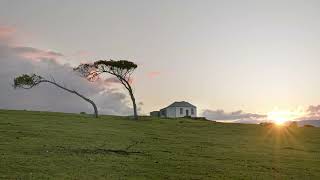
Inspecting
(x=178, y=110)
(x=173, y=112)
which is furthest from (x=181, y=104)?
(x=173, y=112)

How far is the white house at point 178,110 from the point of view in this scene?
13812cm

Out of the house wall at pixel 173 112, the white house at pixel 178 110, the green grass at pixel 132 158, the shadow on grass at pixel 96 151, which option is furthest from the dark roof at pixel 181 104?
the shadow on grass at pixel 96 151

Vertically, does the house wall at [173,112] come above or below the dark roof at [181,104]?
below

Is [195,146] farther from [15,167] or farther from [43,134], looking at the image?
[15,167]

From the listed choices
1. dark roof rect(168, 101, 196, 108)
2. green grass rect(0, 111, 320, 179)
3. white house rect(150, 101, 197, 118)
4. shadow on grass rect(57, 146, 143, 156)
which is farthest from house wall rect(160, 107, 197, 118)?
shadow on grass rect(57, 146, 143, 156)

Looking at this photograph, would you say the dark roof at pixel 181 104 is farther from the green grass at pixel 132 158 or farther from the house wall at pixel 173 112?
the green grass at pixel 132 158

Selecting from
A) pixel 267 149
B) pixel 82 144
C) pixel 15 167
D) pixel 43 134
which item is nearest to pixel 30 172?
pixel 15 167

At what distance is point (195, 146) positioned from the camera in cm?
4369

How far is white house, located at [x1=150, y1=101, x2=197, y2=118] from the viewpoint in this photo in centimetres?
13812

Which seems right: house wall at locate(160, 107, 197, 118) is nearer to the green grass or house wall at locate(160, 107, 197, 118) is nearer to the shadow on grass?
the green grass

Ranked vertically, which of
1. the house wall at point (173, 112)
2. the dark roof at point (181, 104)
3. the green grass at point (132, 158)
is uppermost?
the dark roof at point (181, 104)

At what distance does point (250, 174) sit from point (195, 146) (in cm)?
1465

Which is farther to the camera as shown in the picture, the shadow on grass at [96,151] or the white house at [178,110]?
the white house at [178,110]

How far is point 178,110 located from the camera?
5482 inches
